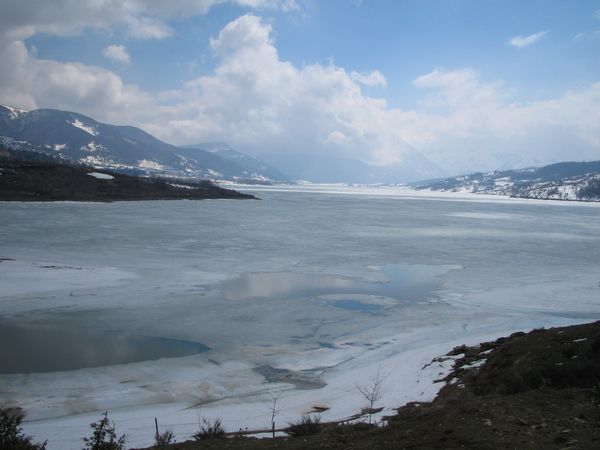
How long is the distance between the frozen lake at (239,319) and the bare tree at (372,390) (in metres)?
0.19

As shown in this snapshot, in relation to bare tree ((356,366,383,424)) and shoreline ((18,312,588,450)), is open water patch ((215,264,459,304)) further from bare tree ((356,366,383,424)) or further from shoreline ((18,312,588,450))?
bare tree ((356,366,383,424))

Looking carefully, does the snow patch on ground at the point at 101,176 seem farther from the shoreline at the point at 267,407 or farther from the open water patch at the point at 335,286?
the shoreline at the point at 267,407

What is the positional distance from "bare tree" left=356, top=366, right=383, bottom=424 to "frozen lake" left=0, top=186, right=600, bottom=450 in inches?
7.4

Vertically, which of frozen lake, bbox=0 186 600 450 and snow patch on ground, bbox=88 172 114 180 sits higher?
snow patch on ground, bbox=88 172 114 180

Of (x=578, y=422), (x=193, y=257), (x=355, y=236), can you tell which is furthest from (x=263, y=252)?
(x=578, y=422)

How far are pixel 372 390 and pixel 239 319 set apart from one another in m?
6.06

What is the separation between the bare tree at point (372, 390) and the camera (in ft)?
30.5

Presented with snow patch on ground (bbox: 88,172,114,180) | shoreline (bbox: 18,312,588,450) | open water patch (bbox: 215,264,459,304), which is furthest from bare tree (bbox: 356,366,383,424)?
snow patch on ground (bbox: 88,172,114,180)

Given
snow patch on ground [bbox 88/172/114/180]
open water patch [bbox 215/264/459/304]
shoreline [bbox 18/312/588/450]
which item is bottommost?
shoreline [bbox 18/312/588/450]

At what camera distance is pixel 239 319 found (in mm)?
14867

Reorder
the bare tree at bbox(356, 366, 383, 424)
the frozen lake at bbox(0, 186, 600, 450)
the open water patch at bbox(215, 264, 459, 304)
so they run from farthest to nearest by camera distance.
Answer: the open water patch at bbox(215, 264, 459, 304), the frozen lake at bbox(0, 186, 600, 450), the bare tree at bbox(356, 366, 383, 424)

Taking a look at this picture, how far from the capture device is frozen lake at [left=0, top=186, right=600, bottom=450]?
9.48 metres

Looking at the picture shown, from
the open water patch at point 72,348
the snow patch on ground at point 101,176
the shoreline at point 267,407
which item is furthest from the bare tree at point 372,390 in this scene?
the snow patch on ground at point 101,176

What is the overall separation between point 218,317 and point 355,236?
2408cm
